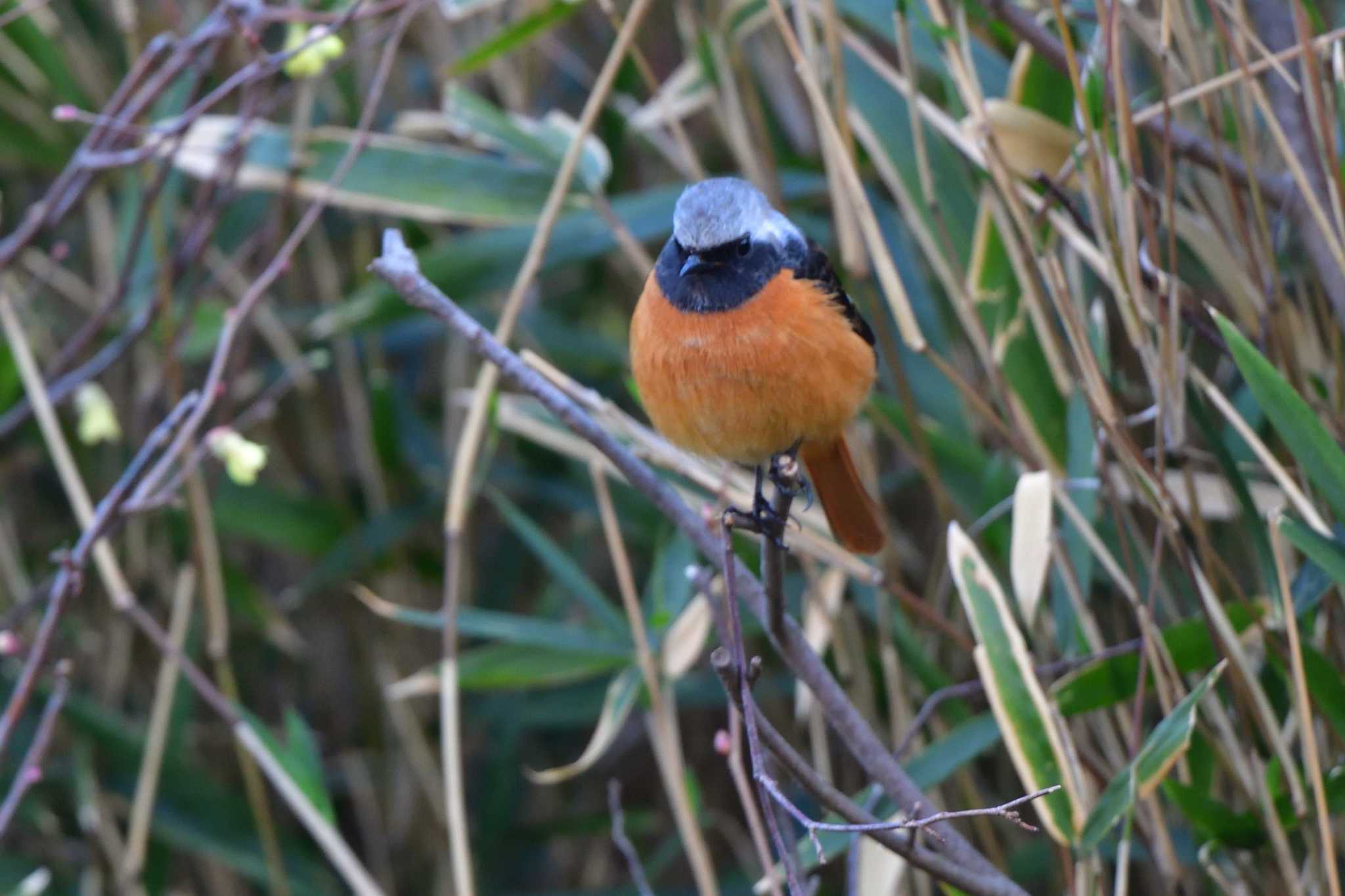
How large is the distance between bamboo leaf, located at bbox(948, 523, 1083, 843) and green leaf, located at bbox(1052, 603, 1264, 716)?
14 cm

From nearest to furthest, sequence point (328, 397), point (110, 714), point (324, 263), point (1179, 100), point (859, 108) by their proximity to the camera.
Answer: point (1179, 100)
point (859, 108)
point (110, 714)
point (324, 263)
point (328, 397)

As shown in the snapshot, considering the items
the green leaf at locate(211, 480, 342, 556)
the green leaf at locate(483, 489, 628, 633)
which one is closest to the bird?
the green leaf at locate(483, 489, 628, 633)

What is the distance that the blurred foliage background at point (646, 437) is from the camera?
1.73m

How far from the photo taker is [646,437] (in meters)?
2.14

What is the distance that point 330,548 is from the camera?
9.59 ft

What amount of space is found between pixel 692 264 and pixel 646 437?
387 mm

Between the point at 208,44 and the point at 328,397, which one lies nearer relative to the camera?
the point at 208,44

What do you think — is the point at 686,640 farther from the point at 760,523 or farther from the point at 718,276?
the point at 760,523

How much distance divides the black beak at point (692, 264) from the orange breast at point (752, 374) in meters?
0.06

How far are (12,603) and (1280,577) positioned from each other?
2.35 m

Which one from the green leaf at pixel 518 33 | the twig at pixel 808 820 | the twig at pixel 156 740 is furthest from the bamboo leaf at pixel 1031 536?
the twig at pixel 156 740

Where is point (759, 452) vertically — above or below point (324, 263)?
below

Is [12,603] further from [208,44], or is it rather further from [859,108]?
[859,108]

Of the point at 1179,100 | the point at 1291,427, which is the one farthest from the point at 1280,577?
the point at 1179,100
